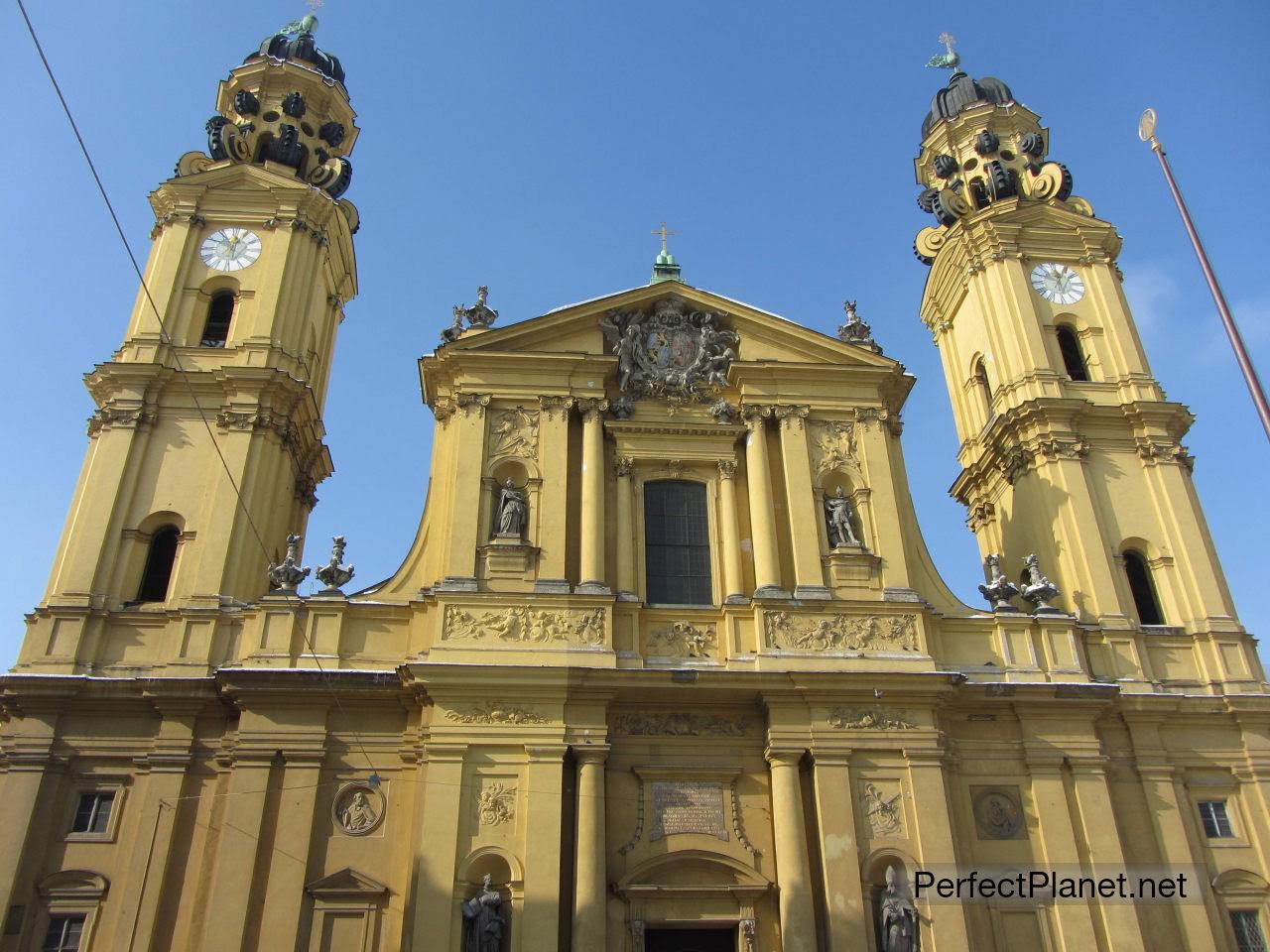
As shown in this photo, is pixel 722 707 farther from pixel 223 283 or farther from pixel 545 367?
pixel 223 283

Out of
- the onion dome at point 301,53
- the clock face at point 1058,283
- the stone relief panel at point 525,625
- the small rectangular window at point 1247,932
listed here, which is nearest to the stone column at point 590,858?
the stone relief panel at point 525,625

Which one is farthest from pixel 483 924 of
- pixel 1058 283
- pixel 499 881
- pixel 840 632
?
pixel 1058 283

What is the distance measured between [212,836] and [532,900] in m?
4.52

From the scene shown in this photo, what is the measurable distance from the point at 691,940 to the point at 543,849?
2410 millimetres

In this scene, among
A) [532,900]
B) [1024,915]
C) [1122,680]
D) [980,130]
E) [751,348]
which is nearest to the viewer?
[532,900]

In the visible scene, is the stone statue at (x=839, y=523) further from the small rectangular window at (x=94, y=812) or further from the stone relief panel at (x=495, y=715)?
the small rectangular window at (x=94, y=812)

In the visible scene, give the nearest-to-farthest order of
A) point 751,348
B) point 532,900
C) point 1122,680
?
1. point 532,900
2. point 1122,680
3. point 751,348

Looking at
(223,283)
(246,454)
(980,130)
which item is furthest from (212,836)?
(980,130)

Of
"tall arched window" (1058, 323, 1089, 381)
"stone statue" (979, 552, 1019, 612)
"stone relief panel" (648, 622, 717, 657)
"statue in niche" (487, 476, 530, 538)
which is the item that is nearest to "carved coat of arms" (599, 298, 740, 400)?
"statue in niche" (487, 476, 530, 538)

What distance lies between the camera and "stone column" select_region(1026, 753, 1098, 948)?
14.3 meters

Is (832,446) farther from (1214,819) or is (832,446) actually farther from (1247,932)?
(1247,932)

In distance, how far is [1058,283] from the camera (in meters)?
22.3

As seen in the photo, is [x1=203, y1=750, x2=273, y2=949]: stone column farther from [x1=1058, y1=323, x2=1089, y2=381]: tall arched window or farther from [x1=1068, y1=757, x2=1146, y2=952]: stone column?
[x1=1058, y1=323, x2=1089, y2=381]: tall arched window

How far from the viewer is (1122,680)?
55.6 feet
